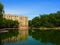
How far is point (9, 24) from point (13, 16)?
11.2 m

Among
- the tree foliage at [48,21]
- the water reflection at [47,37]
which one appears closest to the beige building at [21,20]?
the tree foliage at [48,21]

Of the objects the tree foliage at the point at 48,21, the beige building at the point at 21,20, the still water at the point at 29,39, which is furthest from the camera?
the beige building at the point at 21,20

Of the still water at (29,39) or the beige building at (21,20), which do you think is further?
the beige building at (21,20)

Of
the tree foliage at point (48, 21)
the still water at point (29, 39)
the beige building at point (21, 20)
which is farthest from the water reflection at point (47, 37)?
the beige building at point (21, 20)

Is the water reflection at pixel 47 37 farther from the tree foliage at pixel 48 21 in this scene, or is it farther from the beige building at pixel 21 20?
the beige building at pixel 21 20

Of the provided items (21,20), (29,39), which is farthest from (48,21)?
(29,39)

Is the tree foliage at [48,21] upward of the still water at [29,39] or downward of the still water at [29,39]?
upward

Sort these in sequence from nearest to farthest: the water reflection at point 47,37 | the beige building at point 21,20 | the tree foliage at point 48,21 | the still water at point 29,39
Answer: the still water at point 29,39 < the water reflection at point 47,37 < the tree foliage at point 48,21 < the beige building at point 21,20

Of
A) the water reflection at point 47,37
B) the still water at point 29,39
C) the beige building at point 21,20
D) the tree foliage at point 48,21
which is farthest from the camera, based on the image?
the beige building at point 21,20

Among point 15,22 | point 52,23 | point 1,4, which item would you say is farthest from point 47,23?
point 1,4

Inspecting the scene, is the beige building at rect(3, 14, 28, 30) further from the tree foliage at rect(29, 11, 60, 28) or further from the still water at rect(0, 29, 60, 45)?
the still water at rect(0, 29, 60, 45)

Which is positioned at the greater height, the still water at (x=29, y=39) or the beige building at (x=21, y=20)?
the beige building at (x=21, y=20)

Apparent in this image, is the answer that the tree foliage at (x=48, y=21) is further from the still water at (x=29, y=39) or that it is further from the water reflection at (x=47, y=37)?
the still water at (x=29, y=39)

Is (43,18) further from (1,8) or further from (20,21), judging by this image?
(1,8)
